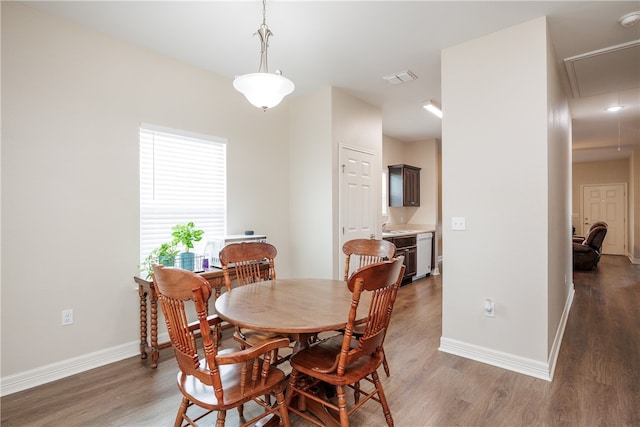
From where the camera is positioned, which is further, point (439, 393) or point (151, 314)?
point (151, 314)

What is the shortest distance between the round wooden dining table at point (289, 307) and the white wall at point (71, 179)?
4.49 ft

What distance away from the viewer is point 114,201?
2.74 m

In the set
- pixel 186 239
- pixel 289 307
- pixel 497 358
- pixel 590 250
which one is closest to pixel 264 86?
pixel 289 307

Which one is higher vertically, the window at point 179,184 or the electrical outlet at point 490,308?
the window at point 179,184

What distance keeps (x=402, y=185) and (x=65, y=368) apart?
546 centimetres

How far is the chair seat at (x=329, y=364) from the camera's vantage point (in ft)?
5.16

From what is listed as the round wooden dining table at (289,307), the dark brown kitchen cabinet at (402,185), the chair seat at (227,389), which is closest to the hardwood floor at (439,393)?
the chair seat at (227,389)

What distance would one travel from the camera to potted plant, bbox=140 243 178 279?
8.99 ft

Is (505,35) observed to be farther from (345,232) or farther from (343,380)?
(343,380)

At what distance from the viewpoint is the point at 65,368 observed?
8.07 ft

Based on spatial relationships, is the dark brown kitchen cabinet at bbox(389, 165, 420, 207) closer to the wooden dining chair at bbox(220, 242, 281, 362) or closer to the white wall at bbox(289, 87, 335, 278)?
the white wall at bbox(289, 87, 335, 278)

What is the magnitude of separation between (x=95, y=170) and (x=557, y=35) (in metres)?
4.00

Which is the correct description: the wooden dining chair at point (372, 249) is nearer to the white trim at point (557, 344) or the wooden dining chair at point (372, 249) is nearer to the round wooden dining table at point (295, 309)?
the round wooden dining table at point (295, 309)

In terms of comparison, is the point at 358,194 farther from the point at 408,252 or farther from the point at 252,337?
the point at 252,337
